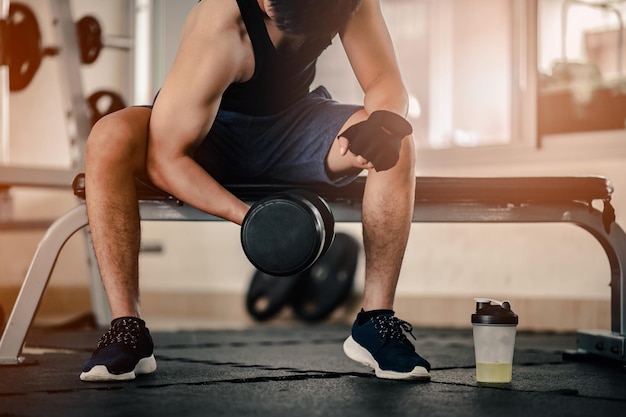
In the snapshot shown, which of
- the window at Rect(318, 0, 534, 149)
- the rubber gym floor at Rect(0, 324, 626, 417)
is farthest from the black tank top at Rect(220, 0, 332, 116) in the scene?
the window at Rect(318, 0, 534, 149)

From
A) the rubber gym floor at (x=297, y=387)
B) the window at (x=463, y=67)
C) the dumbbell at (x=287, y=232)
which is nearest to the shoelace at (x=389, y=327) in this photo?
the rubber gym floor at (x=297, y=387)

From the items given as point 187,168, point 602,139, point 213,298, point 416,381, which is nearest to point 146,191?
point 187,168

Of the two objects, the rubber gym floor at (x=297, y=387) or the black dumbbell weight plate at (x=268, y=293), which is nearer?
the rubber gym floor at (x=297, y=387)

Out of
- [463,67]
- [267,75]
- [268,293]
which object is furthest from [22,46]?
[267,75]

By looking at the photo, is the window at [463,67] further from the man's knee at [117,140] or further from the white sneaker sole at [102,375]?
the white sneaker sole at [102,375]

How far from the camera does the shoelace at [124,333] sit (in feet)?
5.93

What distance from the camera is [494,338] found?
1.73 m

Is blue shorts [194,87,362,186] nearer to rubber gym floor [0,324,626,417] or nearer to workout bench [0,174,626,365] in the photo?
workout bench [0,174,626,365]

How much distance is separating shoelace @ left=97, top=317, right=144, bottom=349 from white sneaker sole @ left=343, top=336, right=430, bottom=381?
44cm

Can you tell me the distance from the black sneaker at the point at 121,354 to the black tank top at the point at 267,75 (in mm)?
523

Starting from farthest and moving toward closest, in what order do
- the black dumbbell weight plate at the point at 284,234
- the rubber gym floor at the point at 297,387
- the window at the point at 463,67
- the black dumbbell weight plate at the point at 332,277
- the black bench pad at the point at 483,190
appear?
the black dumbbell weight plate at the point at 332,277, the window at the point at 463,67, the black bench pad at the point at 483,190, the black dumbbell weight plate at the point at 284,234, the rubber gym floor at the point at 297,387

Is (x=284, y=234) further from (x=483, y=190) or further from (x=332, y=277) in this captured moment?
(x=332, y=277)

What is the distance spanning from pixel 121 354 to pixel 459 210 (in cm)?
89

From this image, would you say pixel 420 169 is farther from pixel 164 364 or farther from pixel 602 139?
pixel 164 364
